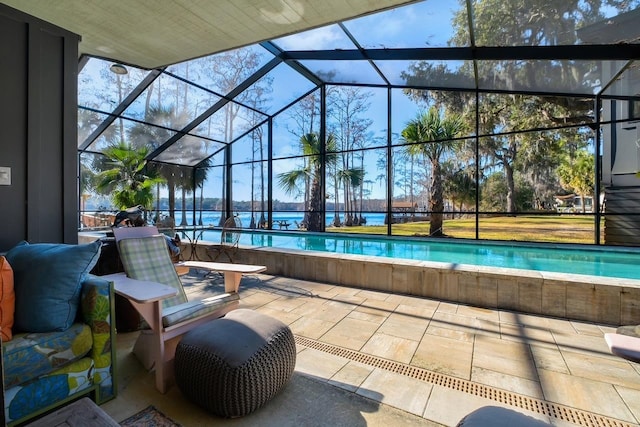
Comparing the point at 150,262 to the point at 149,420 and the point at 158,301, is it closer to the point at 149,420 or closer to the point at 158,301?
the point at 158,301

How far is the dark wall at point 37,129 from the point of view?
2328mm

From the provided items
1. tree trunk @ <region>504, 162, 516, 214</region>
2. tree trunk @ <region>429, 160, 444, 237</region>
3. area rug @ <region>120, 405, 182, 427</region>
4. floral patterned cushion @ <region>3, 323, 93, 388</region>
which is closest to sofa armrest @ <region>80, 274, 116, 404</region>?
floral patterned cushion @ <region>3, 323, 93, 388</region>

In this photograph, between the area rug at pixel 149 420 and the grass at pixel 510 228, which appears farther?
the grass at pixel 510 228

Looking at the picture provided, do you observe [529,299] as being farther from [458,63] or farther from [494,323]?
[458,63]

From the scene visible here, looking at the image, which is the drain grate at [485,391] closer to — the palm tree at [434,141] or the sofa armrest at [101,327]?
the sofa armrest at [101,327]

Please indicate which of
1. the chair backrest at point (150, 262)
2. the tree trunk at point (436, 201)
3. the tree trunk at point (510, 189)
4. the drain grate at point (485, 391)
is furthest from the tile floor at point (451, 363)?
the tree trunk at point (510, 189)

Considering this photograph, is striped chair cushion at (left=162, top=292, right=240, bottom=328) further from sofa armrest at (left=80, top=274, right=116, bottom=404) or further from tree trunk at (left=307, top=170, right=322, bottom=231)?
tree trunk at (left=307, top=170, right=322, bottom=231)

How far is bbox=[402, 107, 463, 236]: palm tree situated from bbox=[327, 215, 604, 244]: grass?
1.60 ft

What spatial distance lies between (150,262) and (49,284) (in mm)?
841

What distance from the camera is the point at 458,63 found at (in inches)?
259

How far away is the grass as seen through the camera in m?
9.24

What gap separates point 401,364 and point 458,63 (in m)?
6.63

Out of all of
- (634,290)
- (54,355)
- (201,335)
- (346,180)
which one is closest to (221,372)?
(201,335)

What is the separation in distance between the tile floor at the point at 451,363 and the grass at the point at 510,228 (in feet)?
21.0
